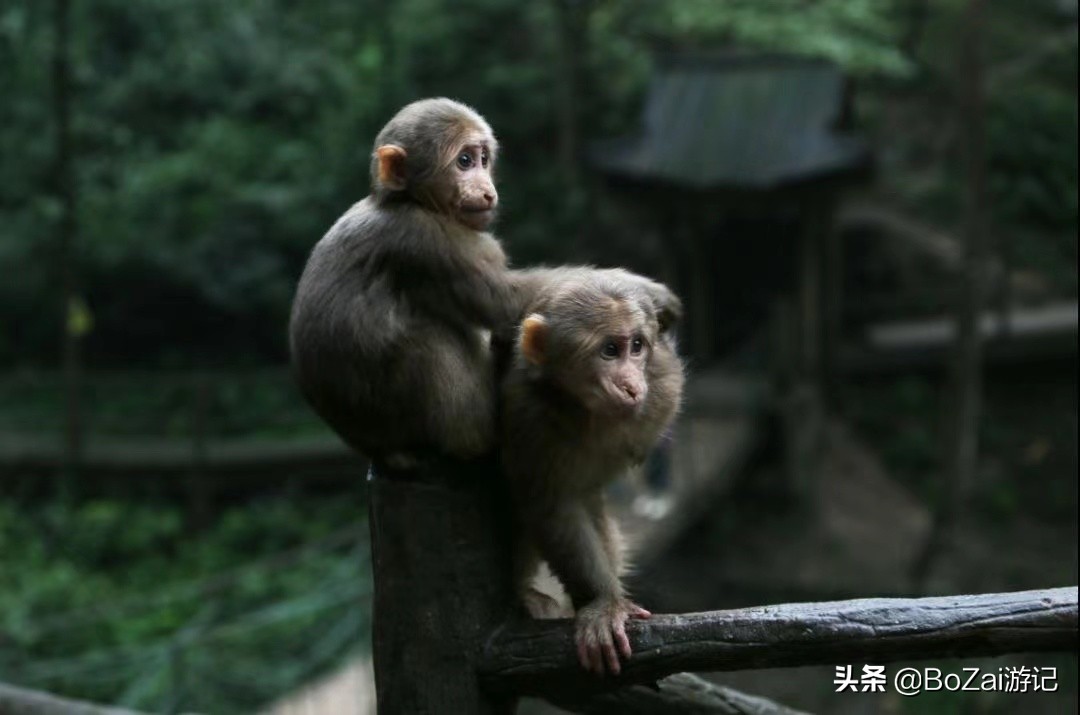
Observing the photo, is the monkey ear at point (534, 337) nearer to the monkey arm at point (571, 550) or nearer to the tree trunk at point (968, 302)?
the monkey arm at point (571, 550)

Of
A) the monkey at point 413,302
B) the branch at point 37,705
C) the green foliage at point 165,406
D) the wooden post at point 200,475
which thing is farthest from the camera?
the green foliage at point 165,406

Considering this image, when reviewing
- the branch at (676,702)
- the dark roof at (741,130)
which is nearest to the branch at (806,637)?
the branch at (676,702)

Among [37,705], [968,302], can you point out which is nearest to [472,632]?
[37,705]

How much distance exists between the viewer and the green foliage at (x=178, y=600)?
21.6ft

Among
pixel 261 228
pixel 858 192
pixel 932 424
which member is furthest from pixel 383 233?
pixel 932 424

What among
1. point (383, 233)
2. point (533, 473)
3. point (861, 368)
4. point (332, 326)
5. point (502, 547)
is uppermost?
point (383, 233)

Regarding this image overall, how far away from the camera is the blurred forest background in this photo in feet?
33.7

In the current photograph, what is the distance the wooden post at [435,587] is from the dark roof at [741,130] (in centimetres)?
816

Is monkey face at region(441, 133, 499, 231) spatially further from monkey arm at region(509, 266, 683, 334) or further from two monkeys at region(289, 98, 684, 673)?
monkey arm at region(509, 266, 683, 334)

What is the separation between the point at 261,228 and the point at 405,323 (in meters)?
10.4

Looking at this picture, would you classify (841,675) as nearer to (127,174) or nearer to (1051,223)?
(1051,223)

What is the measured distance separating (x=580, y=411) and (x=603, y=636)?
46 centimetres

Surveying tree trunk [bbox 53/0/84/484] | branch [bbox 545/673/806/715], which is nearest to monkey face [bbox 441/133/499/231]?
branch [bbox 545/673/806/715]

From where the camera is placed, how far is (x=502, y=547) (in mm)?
2635
